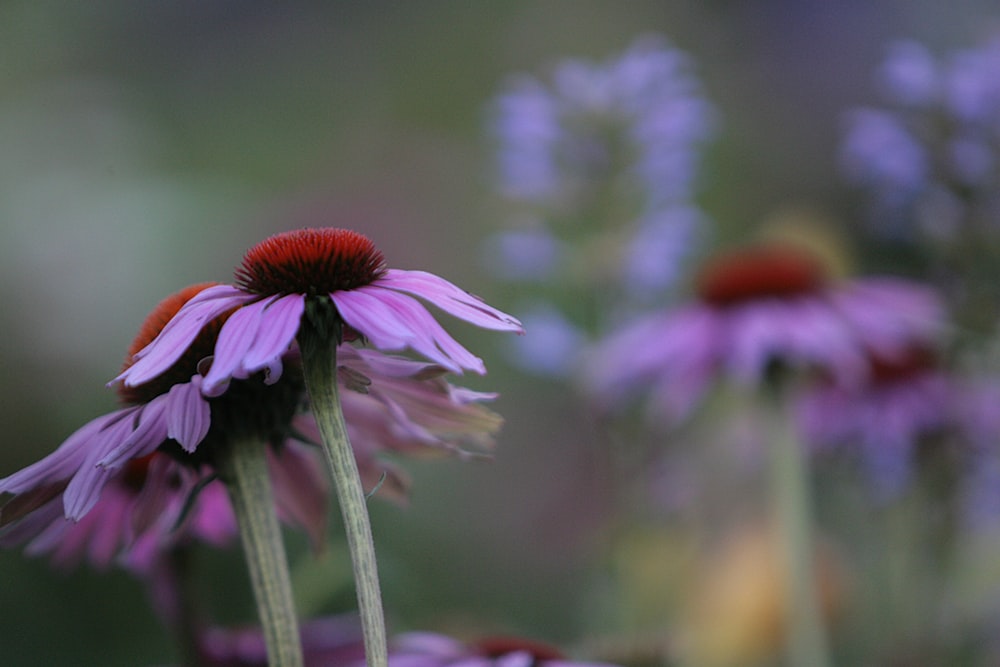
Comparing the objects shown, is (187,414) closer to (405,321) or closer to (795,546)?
(405,321)

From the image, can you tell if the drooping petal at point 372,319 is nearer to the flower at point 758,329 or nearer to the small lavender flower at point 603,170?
the flower at point 758,329

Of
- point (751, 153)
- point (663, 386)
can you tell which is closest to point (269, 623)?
point (663, 386)

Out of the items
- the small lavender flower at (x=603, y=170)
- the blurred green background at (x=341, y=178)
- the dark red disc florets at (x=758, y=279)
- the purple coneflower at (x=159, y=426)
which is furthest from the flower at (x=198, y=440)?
the small lavender flower at (x=603, y=170)

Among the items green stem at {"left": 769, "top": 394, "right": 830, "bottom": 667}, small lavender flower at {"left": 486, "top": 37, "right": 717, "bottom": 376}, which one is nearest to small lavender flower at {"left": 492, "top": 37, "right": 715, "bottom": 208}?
small lavender flower at {"left": 486, "top": 37, "right": 717, "bottom": 376}

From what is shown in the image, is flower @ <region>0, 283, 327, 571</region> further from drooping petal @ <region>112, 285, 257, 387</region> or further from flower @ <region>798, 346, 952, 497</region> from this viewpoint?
flower @ <region>798, 346, 952, 497</region>

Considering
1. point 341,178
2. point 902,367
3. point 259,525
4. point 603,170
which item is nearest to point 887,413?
point 902,367

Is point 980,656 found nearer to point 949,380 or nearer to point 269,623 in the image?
point 949,380
